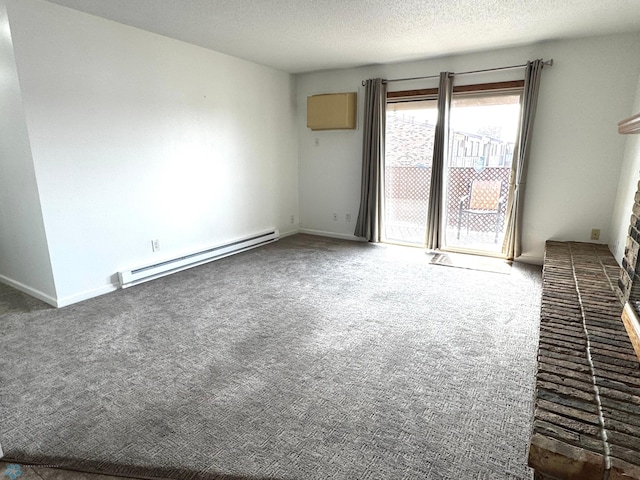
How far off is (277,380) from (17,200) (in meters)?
2.75

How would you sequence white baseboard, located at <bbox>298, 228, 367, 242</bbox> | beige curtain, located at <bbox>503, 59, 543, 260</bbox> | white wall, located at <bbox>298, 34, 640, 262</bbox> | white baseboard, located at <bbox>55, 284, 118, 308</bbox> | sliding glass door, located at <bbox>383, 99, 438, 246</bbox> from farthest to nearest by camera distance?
white baseboard, located at <bbox>298, 228, 367, 242</bbox>, sliding glass door, located at <bbox>383, 99, 438, 246</bbox>, beige curtain, located at <bbox>503, 59, 543, 260</bbox>, white wall, located at <bbox>298, 34, 640, 262</bbox>, white baseboard, located at <bbox>55, 284, 118, 308</bbox>

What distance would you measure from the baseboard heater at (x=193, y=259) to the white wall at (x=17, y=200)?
2.09ft

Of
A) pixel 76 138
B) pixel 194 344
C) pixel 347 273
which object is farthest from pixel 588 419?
pixel 76 138

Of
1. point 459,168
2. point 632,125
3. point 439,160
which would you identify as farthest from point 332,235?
point 632,125

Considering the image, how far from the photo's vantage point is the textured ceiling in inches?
108

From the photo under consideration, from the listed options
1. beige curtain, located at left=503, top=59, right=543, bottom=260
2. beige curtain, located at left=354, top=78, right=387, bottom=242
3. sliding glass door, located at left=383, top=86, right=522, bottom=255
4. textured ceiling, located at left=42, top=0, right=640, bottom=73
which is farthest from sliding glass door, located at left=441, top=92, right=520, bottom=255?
beige curtain, located at left=354, top=78, right=387, bottom=242

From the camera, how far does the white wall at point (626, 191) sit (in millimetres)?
3050

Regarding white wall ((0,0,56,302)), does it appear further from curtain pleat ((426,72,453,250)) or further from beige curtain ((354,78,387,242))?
curtain pleat ((426,72,453,250))

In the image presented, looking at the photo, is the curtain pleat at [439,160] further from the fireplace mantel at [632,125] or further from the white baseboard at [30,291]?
the white baseboard at [30,291]

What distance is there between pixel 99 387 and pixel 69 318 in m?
1.13

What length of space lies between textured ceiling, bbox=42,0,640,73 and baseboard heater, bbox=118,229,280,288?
223 centimetres

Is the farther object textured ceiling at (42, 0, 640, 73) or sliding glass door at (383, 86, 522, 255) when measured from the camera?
sliding glass door at (383, 86, 522, 255)

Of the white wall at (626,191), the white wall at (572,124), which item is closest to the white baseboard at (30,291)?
the white wall at (572,124)

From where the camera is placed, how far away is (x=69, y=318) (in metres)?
2.81
